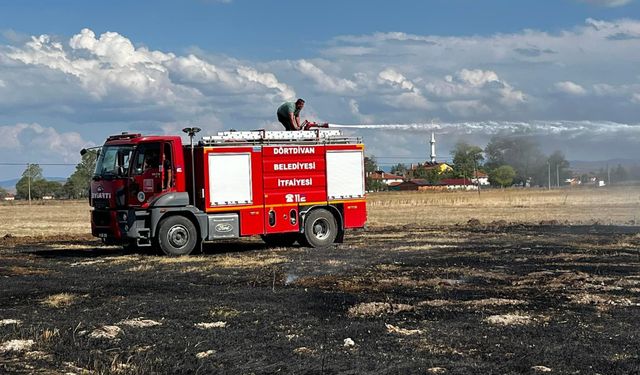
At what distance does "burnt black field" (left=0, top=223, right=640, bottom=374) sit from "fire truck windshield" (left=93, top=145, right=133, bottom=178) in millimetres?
2144

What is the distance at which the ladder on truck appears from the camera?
20656 millimetres

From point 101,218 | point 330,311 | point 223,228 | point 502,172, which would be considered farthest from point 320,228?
point 502,172

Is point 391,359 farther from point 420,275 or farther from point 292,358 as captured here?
point 420,275

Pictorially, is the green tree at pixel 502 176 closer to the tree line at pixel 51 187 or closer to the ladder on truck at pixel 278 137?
the tree line at pixel 51 187

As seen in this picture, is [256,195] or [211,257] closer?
[211,257]

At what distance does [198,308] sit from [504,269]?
7036mm

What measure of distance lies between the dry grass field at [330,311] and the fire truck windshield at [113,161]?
2.14 metres

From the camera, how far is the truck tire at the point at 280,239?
23.1 m

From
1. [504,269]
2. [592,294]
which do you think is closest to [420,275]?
[504,269]

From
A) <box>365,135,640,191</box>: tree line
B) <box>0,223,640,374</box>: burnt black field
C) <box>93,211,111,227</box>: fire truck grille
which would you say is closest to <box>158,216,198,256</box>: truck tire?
<box>0,223,640,374</box>: burnt black field

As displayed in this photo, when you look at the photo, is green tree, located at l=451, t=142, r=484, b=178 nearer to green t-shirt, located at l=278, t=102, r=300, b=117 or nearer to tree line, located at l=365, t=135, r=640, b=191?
tree line, located at l=365, t=135, r=640, b=191

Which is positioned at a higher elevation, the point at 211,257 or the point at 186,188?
the point at 186,188

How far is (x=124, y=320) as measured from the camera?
33.7 feet

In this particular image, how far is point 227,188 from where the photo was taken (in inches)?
809
